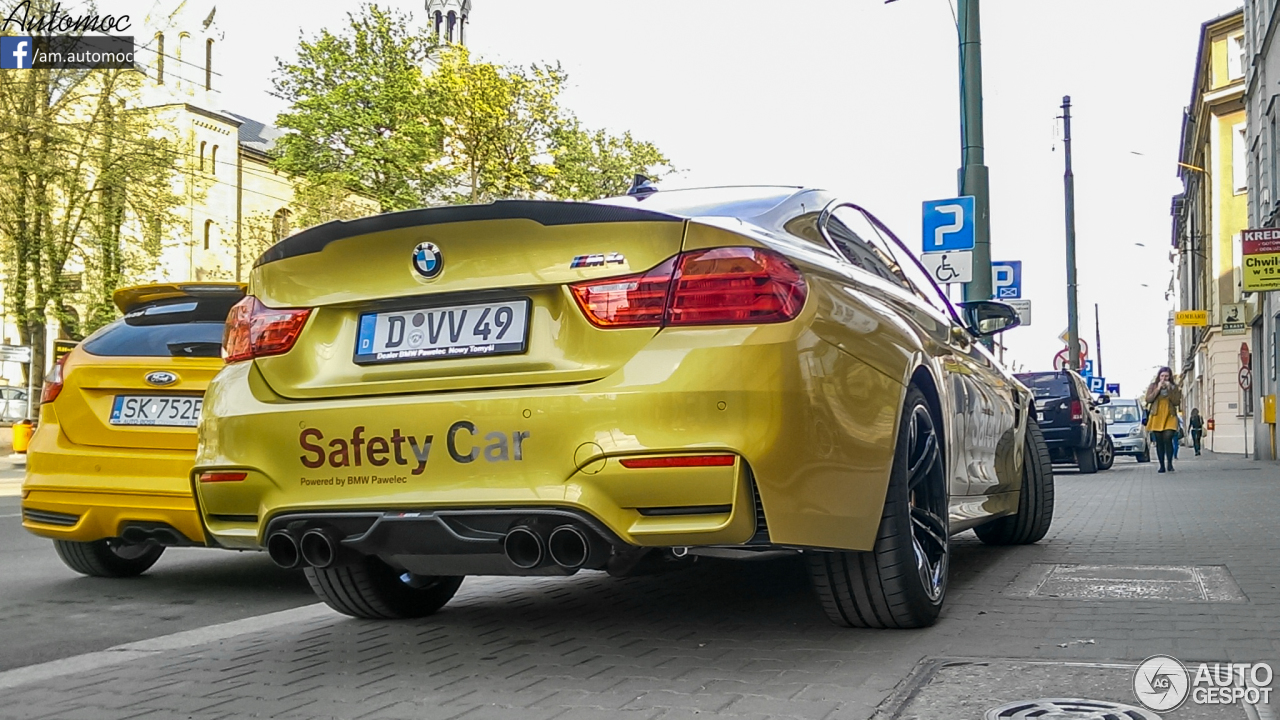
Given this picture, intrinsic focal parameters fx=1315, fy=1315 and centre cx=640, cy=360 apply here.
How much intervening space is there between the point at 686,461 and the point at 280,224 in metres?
52.3

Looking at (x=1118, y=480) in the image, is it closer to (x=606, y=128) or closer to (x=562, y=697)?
(x=562, y=697)

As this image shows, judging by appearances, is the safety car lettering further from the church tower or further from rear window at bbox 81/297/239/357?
the church tower

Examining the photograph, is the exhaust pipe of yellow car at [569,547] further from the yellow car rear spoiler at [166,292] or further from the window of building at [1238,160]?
the window of building at [1238,160]

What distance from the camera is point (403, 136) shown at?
142 feet

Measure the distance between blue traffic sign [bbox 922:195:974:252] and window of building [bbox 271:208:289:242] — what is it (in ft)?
121

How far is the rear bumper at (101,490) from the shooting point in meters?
6.25

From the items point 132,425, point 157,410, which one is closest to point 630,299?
point 157,410

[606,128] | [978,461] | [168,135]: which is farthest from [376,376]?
[606,128]

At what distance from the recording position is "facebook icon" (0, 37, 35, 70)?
34.7m

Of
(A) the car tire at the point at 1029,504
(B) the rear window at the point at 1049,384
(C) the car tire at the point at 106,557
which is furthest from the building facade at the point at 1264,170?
(C) the car tire at the point at 106,557

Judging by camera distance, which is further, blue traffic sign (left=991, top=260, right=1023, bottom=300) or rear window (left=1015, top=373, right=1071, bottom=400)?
rear window (left=1015, top=373, right=1071, bottom=400)

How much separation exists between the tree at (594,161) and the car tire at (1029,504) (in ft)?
109

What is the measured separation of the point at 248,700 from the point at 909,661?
1.93 meters

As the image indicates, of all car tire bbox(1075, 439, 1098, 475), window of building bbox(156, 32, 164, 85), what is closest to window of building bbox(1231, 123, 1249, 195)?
car tire bbox(1075, 439, 1098, 475)
